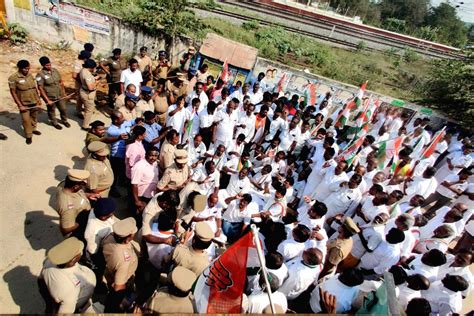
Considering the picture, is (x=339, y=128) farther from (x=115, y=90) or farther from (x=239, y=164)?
(x=115, y=90)

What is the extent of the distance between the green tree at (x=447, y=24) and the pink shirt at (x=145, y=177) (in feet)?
180

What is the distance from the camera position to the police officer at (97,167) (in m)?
4.54

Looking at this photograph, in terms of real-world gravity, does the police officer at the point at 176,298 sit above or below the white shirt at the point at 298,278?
above

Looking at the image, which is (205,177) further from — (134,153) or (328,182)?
(328,182)

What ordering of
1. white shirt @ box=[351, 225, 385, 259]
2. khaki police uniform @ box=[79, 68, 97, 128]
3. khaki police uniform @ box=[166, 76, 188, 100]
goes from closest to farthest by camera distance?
white shirt @ box=[351, 225, 385, 259]
khaki police uniform @ box=[79, 68, 97, 128]
khaki police uniform @ box=[166, 76, 188, 100]

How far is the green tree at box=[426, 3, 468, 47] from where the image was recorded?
158ft

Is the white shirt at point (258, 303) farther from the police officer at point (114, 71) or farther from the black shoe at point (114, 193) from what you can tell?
the police officer at point (114, 71)

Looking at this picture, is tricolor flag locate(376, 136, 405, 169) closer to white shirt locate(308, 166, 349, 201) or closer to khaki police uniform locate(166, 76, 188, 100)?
white shirt locate(308, 166, 349, 201)

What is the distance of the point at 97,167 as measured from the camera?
15.2ft

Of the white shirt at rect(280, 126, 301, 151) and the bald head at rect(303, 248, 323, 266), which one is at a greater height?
the bald head at rect(303, 248, 323, 266)

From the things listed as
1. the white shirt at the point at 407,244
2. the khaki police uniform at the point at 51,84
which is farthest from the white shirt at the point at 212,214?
the khaki police uniform at the point at 51,84

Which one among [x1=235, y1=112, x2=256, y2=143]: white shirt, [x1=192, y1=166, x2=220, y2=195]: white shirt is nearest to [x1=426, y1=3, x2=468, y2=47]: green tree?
[x1=235, y1=112, x2=256, y2=143]: white shirt

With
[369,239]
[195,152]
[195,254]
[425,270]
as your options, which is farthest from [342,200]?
[195,254]

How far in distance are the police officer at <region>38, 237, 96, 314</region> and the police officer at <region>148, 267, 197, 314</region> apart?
2.54ft
